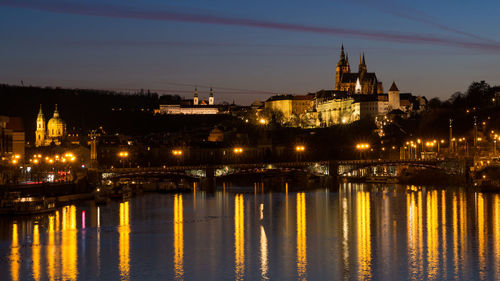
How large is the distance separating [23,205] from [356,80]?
119 metres

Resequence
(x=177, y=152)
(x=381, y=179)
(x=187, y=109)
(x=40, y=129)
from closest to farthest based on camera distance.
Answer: (x=381, y=179) → (x=177, y=152) → (x=40, y=129) → (x=187, y=109)

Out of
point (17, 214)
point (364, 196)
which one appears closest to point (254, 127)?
point (364, 196)

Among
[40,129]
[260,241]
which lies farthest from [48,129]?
[260,241]

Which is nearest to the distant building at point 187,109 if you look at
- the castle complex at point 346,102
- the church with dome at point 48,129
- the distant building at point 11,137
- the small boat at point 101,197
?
the castle complex at point 346,102

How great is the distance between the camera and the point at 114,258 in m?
33.5

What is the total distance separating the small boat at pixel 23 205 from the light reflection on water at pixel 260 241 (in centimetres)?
141

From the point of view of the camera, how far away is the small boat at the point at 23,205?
4672cm

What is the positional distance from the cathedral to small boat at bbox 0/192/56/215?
107278 millimetres

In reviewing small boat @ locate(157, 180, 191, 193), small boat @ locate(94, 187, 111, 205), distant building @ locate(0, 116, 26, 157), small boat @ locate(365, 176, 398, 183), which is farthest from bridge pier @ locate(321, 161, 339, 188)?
distant building @ locate(0, 116, 26, 157)

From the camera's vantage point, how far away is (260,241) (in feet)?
125

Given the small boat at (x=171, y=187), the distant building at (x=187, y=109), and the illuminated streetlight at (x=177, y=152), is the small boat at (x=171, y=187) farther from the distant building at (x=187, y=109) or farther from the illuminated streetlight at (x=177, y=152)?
the distant building at (x=187, y=109)

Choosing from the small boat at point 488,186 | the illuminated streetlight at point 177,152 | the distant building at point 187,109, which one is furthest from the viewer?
the distant building at point 187,109

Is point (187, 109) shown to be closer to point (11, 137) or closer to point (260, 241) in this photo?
point (11, 137)

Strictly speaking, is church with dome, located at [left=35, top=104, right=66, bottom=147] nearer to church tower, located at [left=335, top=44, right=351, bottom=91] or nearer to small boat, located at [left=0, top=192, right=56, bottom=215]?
church tower, located at [left=335, top=44, right=351, bottom=91]
